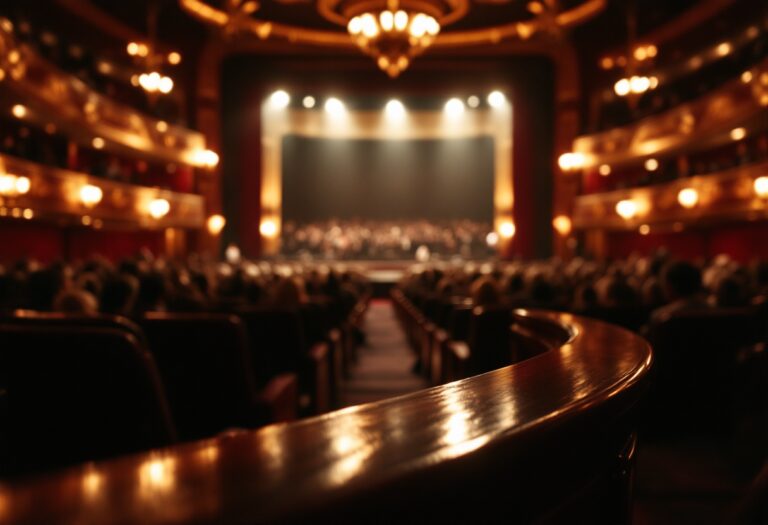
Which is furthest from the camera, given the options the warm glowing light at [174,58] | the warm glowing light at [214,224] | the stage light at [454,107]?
the stage light at [454,107]

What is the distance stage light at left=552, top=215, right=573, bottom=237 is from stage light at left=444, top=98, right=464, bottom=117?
254 inches

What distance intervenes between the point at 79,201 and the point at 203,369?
12170 millimetres

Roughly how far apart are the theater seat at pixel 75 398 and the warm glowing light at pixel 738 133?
14.3 metres

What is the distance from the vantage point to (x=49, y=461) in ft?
4.81

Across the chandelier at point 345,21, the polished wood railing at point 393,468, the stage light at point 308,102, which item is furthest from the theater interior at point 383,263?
the stage light at point 308,102

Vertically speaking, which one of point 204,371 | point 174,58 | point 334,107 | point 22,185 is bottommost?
point 204,371

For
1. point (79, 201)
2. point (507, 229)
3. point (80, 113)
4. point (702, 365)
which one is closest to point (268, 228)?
point (507, 229)

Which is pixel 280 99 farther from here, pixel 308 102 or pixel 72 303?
pixel 72 303

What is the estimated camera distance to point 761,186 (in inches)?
455

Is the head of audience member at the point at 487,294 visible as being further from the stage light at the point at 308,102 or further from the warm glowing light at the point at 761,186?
the stage light at the point at 308,102

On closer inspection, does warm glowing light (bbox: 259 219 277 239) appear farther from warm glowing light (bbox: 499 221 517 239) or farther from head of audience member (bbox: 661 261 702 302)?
head of audience member (bbox: 661 261 702 302)

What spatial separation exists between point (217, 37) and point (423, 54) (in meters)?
5.83

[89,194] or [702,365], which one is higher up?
[89,194]

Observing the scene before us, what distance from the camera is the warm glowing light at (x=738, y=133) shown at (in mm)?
13352
